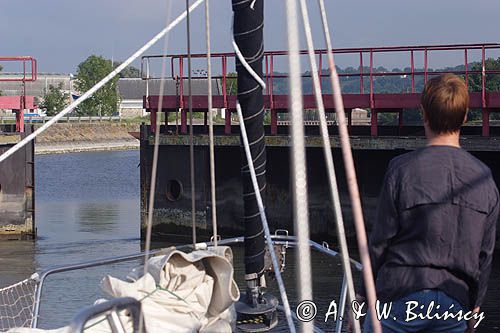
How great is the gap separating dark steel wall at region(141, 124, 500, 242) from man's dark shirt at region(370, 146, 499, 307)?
14.4m

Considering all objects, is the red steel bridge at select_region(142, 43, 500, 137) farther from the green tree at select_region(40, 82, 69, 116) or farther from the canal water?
the green tree at select_region(40, 82, 69, 116)

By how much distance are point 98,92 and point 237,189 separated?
8302 cm

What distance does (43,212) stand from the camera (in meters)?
29.9

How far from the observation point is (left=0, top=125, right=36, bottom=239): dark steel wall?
2128 centimetres

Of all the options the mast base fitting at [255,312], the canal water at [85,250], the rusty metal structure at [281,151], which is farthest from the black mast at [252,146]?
the rusty metal structure at [281,151]

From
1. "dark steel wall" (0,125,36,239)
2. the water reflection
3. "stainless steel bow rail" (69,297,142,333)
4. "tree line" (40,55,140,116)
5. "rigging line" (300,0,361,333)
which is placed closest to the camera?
"stainless steel bow rail" (69,297,142,333)

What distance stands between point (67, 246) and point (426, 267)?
60.0 ft

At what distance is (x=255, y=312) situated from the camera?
6305 mm

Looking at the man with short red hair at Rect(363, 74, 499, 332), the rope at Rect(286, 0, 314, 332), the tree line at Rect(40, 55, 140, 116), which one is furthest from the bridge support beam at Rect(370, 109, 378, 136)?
the tree line at Rect(40, 55, 140, 116)

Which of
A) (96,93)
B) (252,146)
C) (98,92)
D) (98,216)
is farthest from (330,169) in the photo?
(98,92)

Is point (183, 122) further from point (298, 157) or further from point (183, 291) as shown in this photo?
point (298, 157)

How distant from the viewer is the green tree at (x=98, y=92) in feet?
340

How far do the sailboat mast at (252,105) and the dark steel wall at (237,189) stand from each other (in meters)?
11.8

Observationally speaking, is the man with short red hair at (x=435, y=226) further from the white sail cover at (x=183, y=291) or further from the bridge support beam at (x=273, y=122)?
the bridge support beam at (x=273, y=122)
